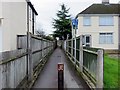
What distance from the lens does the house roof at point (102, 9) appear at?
5062 centimetres

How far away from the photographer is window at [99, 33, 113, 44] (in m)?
49.6

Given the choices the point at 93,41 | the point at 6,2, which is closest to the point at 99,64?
the point at 6,2

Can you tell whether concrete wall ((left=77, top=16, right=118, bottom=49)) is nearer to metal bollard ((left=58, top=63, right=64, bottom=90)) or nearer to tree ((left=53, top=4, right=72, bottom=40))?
tree ((left=53, top=4, right=72, bottom=40))

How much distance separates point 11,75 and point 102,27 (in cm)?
4353

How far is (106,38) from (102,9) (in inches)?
238

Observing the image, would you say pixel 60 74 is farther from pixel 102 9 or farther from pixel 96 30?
pixel 102 9

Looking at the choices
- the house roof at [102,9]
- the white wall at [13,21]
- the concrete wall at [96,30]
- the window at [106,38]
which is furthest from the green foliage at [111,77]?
the house roof at [102,9]

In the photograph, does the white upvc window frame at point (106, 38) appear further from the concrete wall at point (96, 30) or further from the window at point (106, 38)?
the concrete wall at point (96, 30)

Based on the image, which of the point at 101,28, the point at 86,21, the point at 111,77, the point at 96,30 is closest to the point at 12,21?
the point at 86,21

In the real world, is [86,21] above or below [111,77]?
above

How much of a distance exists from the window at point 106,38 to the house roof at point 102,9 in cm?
416

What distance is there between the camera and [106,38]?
163 ft

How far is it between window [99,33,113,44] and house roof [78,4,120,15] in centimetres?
416

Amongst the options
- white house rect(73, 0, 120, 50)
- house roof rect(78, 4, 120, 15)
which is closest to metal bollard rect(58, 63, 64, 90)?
white house rect(73, 0, 120, 50)
